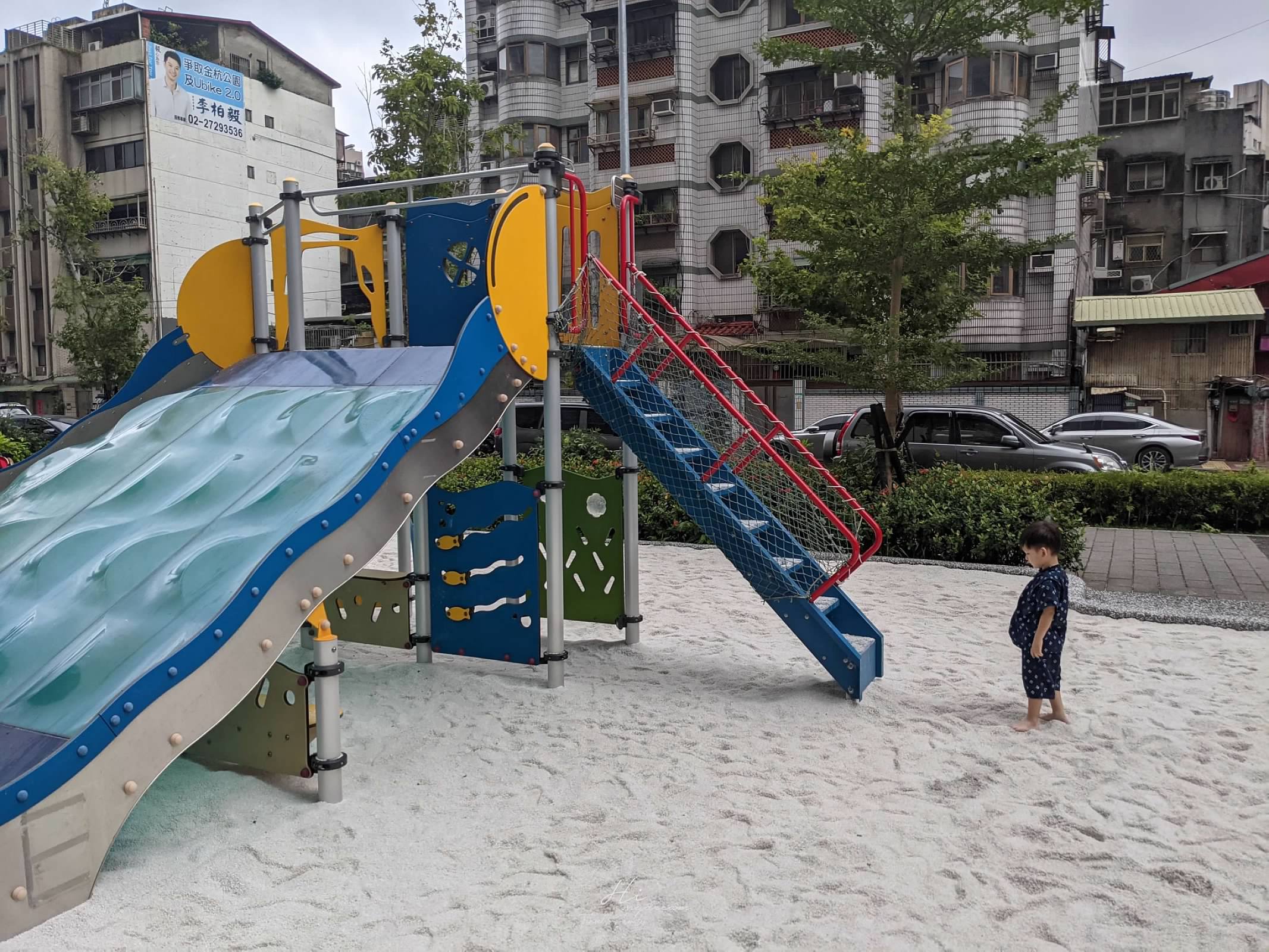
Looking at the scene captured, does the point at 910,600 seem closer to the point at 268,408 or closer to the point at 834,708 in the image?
the point at 834,708

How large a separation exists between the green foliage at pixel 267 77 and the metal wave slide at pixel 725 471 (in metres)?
32.5

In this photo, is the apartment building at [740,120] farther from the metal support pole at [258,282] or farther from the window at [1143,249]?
the metal support pole at [258,282]

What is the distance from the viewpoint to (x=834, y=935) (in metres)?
3.09

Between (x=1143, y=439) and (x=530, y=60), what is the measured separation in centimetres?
2136

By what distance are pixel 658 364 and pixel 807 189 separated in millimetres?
6588

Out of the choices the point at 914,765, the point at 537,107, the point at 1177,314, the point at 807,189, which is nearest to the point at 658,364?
A: the point at 914,765

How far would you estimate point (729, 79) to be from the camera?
27688 mm

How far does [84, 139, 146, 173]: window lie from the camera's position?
3148 centimetres

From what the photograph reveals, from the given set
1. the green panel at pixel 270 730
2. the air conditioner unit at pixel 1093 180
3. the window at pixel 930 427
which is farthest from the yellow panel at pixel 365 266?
the air conditioner unit at pixel 1093 180

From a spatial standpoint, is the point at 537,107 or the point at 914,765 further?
the point at 537,107

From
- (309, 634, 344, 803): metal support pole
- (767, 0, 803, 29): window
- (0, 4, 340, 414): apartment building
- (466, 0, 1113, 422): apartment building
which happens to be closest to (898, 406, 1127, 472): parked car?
(466, 0, 1113, 422): apartment building

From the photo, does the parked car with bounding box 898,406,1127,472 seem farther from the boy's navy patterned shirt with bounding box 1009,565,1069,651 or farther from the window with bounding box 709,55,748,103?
the window with bounding box 709,55,748,103

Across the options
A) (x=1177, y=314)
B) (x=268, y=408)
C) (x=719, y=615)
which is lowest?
(x=719, y=615)

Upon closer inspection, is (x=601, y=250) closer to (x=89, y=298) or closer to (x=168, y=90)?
(x=89, y=298)
